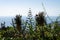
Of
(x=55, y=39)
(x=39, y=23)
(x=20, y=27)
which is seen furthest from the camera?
(x=20, y=27)

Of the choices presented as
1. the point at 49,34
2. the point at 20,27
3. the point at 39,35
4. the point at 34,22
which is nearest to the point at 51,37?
the point at 49,34

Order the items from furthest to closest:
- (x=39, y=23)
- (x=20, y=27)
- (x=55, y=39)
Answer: (x=20, y=27), (x=39, y=23), (x=55, y=39)

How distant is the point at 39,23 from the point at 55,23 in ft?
0.55

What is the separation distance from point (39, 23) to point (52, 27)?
0.50 feet

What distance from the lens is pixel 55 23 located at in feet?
4.19

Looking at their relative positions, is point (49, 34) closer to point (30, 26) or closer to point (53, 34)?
point (53, 34)

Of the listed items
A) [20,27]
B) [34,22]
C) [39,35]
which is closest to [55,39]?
[39,35]

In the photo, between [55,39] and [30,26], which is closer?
[55,39]

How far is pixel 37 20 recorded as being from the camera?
1456mm

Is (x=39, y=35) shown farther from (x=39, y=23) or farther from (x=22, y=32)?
(x=22, y=32)

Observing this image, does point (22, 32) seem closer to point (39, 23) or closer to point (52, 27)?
point (39, 23)

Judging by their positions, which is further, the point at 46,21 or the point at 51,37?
the point at 46,21

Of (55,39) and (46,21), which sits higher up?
(46,21)

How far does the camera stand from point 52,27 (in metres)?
1.28
